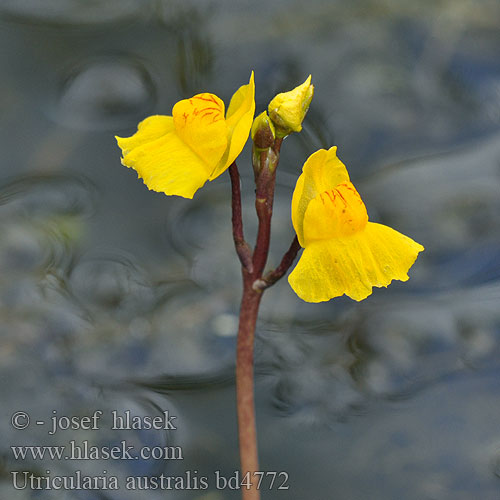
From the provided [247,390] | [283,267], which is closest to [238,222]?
[283,267]

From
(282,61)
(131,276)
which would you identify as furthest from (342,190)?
(282,61)

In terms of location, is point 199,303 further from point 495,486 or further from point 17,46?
point 17,46

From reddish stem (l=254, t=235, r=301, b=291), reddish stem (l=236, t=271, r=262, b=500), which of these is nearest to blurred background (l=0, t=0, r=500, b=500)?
reddish stem (l=236, t=271, r=262, b=500)

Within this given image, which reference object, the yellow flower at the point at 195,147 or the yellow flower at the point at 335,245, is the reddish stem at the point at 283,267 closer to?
the yellow flower at the point at 335,245

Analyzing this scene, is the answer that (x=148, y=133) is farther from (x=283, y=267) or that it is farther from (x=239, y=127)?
(x=283, y=267)

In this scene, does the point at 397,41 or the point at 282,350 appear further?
the point at 397,41

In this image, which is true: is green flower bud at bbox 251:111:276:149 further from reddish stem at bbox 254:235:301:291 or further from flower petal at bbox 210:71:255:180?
reddish stem at bbox 254:235:301:291
